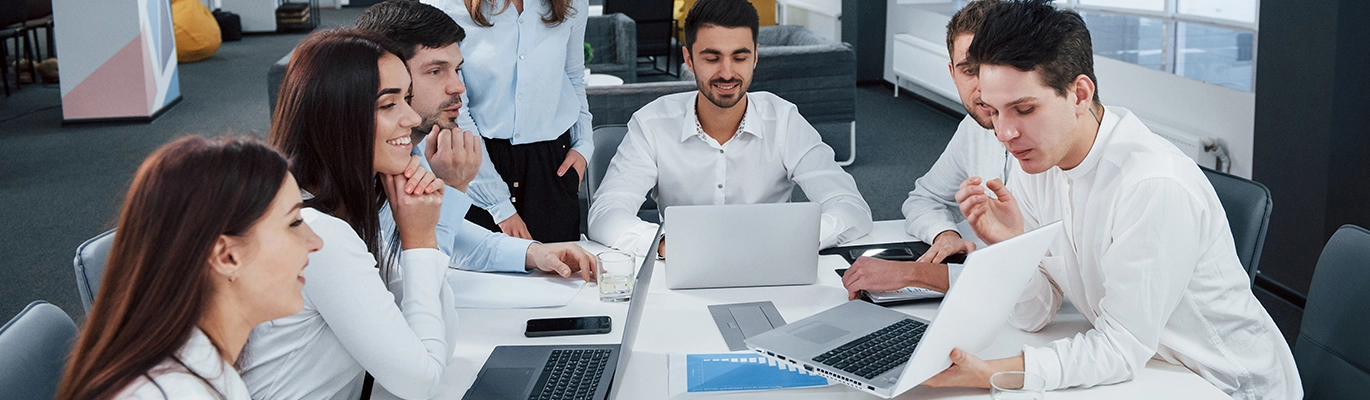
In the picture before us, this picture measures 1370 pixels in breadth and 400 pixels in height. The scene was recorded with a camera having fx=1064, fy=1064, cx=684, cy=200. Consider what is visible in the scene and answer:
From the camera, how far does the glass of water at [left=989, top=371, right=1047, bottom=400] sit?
131 centimetres

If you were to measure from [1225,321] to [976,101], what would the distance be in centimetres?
92

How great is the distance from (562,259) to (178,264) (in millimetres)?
1109

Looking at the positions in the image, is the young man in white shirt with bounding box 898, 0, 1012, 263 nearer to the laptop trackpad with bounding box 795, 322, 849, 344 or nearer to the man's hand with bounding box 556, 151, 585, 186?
the laptop trackpad with bounding box 795, 322, 849, 344

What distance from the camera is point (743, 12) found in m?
2.80

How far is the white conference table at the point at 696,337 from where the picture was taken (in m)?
1.56

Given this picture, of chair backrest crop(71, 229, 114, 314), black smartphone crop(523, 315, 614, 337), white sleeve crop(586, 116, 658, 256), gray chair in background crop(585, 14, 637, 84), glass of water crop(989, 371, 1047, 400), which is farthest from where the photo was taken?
gray chair in background crop(585, 14, 637, 84)

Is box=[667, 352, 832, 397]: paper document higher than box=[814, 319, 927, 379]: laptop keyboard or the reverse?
the reverse

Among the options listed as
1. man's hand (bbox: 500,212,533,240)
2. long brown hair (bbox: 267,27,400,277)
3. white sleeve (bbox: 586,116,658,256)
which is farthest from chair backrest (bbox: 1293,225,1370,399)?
man's hand (bbox: 500,212,533,240)

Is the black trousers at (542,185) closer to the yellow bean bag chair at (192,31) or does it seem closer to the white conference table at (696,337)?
the white conference table at (696,337)

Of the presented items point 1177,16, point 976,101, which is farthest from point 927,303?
point 1177,16

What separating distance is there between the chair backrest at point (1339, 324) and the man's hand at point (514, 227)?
1.73m

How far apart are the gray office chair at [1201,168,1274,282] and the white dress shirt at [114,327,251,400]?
1766 mm

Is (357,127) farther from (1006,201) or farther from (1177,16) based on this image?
(1177,16)

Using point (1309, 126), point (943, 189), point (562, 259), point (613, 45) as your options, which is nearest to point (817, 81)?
point (613, 45)
